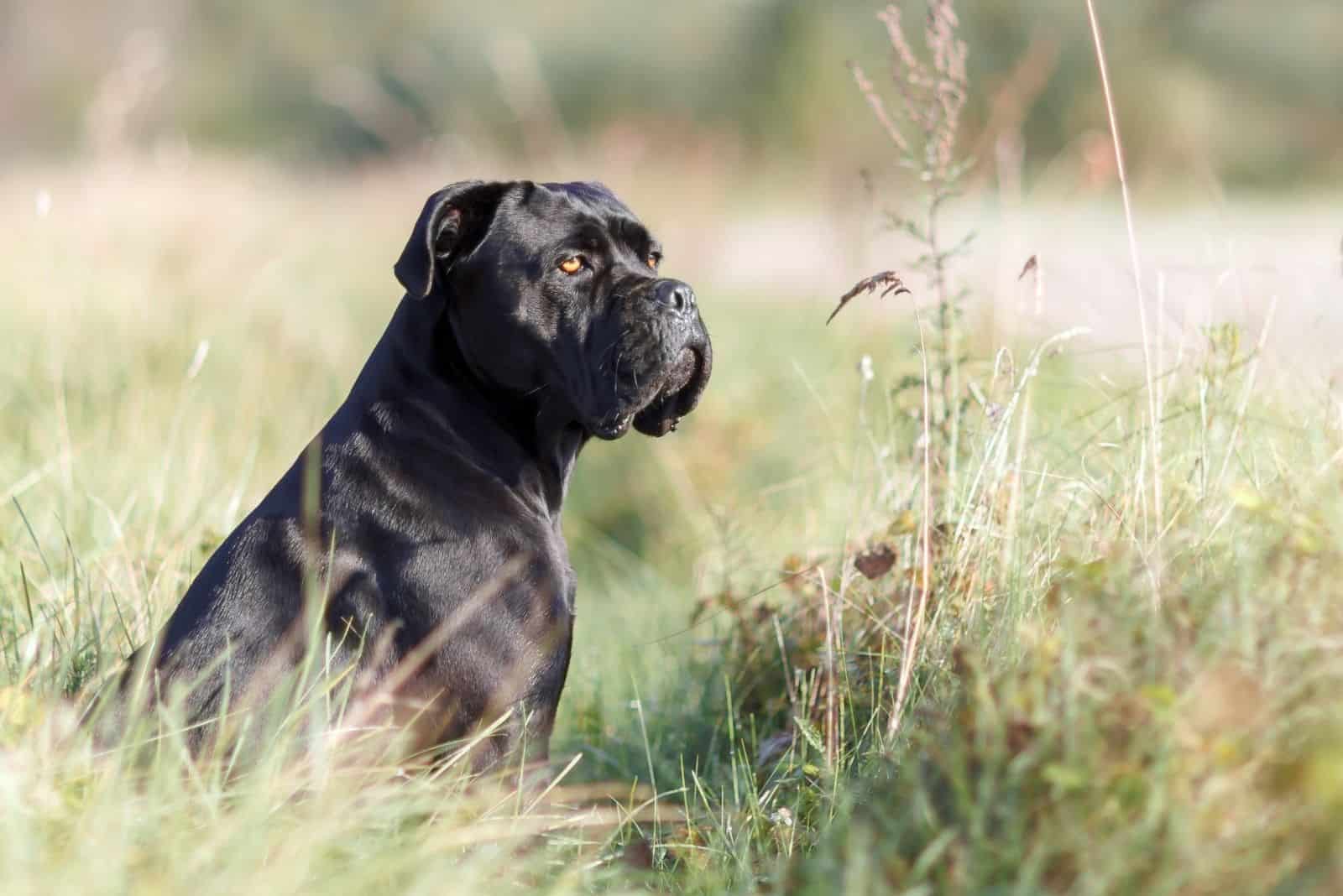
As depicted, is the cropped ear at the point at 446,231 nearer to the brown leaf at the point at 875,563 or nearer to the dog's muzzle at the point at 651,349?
the dog's muzzle at the point at 651,349

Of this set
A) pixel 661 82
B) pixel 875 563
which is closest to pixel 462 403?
pixel 875 563

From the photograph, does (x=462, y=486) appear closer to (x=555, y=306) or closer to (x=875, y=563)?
(x=555, y=306)

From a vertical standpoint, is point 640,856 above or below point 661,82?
below

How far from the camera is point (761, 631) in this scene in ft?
12.7

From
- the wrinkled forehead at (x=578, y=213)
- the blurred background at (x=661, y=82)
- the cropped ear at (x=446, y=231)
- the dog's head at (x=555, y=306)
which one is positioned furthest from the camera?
the blurred background at (x=661, y=82)

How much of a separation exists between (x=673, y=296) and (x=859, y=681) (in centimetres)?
102

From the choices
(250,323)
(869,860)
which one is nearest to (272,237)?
(250,323)

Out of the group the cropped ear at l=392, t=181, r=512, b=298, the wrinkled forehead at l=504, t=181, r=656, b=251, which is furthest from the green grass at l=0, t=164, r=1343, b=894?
the cropped ear at l=392, t=181, r=512, b=298

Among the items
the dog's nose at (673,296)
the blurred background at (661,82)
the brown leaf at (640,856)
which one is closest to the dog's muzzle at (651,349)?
the dog's nose at (673,296)

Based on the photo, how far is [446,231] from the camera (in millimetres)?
3357

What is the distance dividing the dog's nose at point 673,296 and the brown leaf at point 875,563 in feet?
2.39

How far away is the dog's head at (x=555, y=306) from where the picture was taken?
326cm

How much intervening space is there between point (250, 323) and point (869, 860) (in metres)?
5.94

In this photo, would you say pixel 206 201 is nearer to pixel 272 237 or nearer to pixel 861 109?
pixel 272 237
